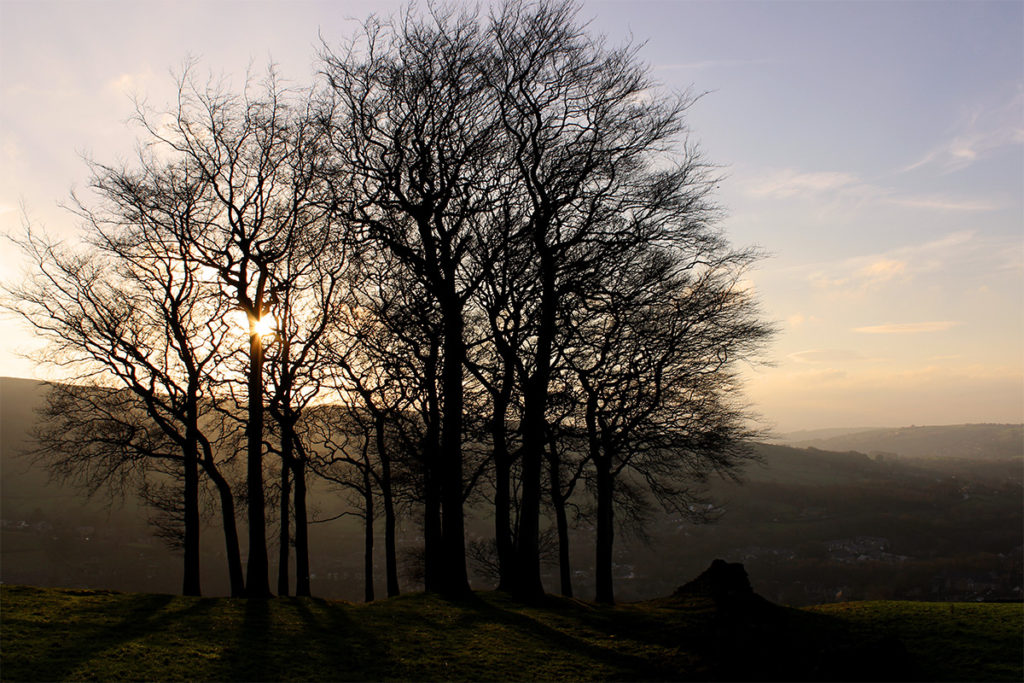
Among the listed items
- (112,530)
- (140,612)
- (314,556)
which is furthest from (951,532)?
(112,530)

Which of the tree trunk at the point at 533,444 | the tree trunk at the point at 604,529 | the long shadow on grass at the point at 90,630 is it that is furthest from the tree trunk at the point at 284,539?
the tree trunk at the point at 604,529

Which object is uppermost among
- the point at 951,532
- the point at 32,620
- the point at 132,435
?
the point at 132,435

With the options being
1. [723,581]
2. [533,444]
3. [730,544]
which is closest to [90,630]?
[533,444]

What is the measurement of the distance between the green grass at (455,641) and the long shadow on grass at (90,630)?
1.1 inches

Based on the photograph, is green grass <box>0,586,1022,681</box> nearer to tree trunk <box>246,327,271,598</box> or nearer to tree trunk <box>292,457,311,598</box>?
tree trunk <box>246,327,271,598</box>

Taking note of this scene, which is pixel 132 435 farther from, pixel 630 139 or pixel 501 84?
pixel 630 139

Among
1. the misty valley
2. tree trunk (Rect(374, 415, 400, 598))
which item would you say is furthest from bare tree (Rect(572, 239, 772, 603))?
the misty valley

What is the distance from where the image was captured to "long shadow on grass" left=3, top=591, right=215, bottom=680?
26.1 feet

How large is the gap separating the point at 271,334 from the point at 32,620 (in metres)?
12.1

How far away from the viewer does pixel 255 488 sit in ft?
57.9

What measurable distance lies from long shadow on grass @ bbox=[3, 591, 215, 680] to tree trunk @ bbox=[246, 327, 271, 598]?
11.7 ft

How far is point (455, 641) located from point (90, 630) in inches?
239

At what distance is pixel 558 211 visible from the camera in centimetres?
1645

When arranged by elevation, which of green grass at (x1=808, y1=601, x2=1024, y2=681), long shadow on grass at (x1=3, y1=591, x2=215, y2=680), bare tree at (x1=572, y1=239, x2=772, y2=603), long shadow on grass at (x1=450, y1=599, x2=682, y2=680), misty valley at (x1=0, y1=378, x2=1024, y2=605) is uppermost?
bare tree at (x1=572, y1=239, x2=772, y2=603)
